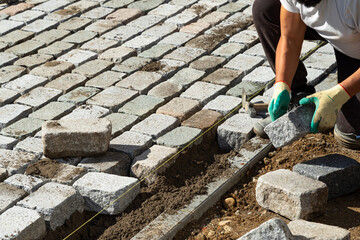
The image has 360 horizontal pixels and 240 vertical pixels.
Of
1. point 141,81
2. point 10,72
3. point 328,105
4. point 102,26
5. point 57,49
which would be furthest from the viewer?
point 102,26

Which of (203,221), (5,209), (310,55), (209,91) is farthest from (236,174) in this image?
(310,55)

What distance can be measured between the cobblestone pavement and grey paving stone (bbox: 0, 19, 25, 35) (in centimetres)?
1

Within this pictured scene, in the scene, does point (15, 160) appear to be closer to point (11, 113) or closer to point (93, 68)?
point (11, 113)

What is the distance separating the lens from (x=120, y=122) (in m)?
5.34

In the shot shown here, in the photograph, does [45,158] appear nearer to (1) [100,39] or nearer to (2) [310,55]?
(1) [100,39]

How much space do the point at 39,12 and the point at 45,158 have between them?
3240 mm

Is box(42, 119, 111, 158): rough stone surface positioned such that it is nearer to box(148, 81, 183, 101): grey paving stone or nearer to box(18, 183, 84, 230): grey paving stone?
box(18, 183, 84, 230): grey paving stone

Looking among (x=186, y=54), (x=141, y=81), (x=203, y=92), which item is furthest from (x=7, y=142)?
(x=186, y=54)

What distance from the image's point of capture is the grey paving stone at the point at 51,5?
7680 mm

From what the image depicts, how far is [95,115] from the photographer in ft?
17.9

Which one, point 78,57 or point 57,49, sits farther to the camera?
point 57,49

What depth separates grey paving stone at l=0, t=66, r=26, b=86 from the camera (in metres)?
6.14

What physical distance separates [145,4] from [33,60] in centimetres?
185

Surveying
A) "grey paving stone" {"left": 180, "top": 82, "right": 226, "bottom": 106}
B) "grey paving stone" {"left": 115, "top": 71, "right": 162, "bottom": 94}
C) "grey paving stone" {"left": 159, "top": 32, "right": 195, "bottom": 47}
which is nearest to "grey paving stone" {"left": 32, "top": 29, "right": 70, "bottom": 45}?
"grey paving stone" {"left": 159, "top": 32, "right": 195, "bottom": 47}
